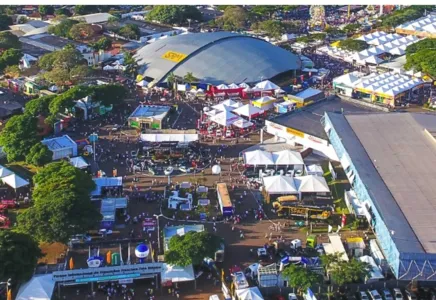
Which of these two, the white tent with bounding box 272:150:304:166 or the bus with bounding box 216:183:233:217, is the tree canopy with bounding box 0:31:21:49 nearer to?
the white tent with bounding box 272:150:304:166

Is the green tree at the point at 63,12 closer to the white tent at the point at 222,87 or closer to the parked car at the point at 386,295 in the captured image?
the white tent at the point at 222,87

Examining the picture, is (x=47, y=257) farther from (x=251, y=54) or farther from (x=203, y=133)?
(x=251, y=54)

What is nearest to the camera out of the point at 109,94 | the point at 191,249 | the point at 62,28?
the point at 191,249

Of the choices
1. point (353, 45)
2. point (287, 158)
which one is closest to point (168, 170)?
point (287, 158)

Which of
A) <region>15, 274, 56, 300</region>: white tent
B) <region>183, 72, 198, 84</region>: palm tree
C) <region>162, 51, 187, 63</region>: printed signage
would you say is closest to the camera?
<region>15, 274, 56, 300</region>: white tent

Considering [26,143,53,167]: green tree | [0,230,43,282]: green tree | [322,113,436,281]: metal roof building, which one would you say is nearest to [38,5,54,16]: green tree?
[26,143,53,167]: green tree

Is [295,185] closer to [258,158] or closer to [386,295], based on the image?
[258,158]

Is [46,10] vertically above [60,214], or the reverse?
[60,214]
